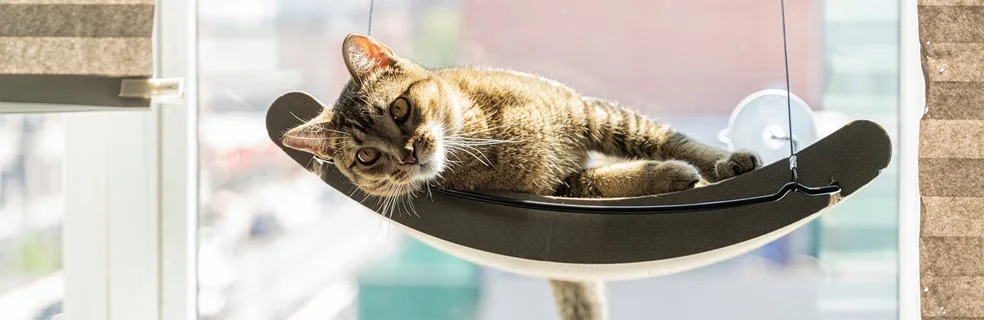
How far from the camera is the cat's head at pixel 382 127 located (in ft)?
3.74

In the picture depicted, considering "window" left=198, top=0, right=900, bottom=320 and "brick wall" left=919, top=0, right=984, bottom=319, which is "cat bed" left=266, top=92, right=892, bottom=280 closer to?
"brick wall" left=919, top=0, right=984, bottom=319

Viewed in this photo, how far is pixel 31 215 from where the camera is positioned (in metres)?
1.65

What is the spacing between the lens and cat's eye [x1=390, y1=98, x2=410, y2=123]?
3.83ft

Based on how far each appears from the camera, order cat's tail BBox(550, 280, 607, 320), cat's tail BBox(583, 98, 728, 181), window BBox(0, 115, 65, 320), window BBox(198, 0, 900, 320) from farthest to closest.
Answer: window BBox(198, 0, 900, 320) < window BBox(0, 115, 65, 320) < cat's tail BBox(550, 280, 607, 320) < cat's tail BBox(583, 98, 728, 181)

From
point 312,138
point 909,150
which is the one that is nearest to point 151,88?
point 312,138

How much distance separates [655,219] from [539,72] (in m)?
0.72

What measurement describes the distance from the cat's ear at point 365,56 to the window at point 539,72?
53cm

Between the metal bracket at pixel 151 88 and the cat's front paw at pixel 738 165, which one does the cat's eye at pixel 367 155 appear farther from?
the cat's front paw at pixel 738 165

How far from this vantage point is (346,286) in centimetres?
185

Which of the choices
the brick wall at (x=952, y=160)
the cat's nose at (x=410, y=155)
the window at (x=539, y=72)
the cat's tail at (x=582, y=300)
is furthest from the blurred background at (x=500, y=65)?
the cat's nose at (x=410, y=155)

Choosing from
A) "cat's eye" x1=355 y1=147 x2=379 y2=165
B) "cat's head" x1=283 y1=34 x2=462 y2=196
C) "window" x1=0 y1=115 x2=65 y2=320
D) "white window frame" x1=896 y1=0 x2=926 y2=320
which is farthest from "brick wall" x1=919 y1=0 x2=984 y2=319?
"window" x1=0 y1=115 x2=65 y2=320

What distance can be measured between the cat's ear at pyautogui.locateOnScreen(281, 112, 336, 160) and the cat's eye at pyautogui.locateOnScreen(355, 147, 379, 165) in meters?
0.04

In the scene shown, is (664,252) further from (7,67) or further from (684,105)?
(7,67)

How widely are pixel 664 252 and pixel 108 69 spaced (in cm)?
89
